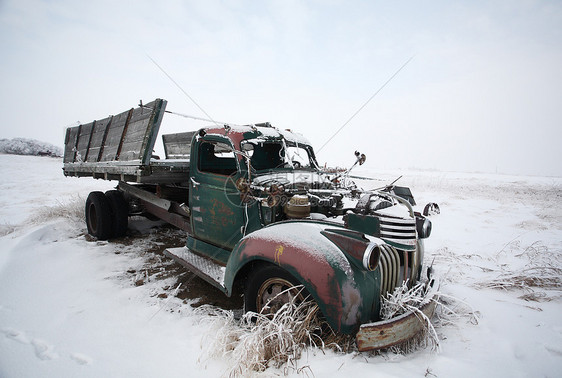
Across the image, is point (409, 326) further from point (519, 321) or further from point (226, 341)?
point (519, 321)

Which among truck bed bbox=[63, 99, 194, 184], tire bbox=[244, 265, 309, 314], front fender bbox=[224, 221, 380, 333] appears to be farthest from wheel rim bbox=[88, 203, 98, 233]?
front fender bbox=[224, 221, 380, 333]

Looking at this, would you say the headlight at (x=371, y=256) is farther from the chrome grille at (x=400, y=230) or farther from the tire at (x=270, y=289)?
the tire at (x=270, y=289)

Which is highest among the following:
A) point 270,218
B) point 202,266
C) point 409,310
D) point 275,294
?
point 270,218

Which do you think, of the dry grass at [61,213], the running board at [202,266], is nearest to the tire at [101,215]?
the dry grass at [61,213]

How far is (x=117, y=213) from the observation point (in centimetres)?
492

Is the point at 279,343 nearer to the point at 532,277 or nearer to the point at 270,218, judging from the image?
the point at 270,218

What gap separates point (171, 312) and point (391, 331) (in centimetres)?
211

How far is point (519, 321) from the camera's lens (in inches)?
91.3

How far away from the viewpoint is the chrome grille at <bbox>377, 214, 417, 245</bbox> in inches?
68.4

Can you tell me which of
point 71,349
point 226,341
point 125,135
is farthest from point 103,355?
point 125,135

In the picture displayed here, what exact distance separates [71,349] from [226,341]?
1.25m

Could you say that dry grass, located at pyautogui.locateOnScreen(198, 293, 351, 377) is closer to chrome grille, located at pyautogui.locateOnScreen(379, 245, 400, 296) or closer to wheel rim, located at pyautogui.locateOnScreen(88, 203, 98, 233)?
chrome grille, located at pyautogui.locateOnScreen(379, 245, 400, 296)

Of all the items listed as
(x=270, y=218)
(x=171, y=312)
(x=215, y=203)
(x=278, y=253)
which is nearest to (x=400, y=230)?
(x=278, y=253)

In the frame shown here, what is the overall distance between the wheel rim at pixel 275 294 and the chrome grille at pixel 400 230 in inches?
31.3
